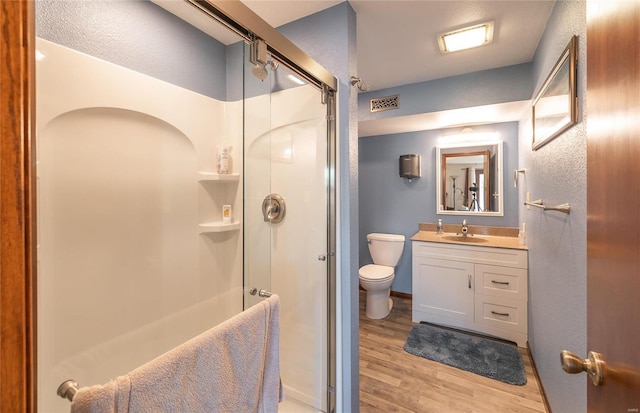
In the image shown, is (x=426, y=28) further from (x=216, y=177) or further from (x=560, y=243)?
(x=216, y=177)

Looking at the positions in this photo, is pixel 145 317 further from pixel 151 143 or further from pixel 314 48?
pixel 314 48

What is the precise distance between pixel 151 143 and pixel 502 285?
296 cm

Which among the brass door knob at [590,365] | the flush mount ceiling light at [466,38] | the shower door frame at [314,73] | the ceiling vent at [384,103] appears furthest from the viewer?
the ceiling vent at [384,103]

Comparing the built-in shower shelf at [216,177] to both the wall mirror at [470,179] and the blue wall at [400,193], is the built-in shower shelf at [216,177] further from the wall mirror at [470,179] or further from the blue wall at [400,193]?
the wall mirror at [470,179]

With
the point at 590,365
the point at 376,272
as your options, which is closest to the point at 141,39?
the point at 590,365

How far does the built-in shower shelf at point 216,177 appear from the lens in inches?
72.1

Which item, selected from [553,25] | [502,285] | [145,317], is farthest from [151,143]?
[502,285]

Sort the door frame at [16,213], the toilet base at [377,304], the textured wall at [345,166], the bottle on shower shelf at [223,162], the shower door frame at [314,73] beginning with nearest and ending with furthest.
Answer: the door frame at [16,213], the shower door frame at [314,73], the textured wall at [345,166], the bottle on shower shelf at [223,162], the toilet base at [377,304]

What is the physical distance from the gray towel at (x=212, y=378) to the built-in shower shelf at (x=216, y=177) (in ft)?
3.69

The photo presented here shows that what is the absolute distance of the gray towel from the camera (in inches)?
23.5

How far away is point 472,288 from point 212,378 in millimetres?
2424

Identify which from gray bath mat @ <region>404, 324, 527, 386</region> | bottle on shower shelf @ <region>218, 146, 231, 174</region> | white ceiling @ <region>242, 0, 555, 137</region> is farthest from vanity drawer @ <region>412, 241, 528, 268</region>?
bottle on shower shelf @ <region>218, 146, 231, 174</region>

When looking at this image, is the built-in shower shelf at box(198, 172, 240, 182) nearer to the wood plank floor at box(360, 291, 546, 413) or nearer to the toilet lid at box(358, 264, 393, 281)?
the toilet lid at box(358, 264, 393, 281)

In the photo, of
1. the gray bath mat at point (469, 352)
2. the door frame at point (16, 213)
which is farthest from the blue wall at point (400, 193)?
the door frame at point (16, 213)
